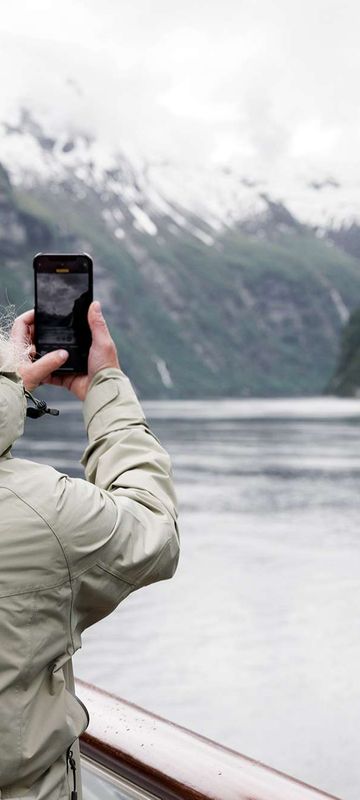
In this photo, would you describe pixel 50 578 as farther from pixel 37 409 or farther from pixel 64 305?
pixel 64 305

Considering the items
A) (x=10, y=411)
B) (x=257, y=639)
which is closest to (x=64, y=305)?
(x=10, y=411)

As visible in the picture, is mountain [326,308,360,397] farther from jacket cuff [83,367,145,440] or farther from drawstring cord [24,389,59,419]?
drawstring cord [24,389,59,419]

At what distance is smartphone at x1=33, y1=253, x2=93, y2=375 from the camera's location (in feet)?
6.71

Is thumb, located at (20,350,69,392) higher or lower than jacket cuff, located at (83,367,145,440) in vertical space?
higher

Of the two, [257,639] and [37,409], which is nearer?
[37,409]

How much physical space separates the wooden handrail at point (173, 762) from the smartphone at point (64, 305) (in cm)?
82

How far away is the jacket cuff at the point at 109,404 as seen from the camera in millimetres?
1841

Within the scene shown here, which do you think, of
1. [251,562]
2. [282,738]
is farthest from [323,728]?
[251,562]

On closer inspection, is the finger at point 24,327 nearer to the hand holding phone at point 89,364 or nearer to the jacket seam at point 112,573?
the hand holding phone at point 89,364

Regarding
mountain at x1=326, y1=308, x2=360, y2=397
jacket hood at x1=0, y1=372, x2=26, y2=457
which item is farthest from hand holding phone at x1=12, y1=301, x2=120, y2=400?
mountain at x1=326, y1=308, x2=360, y2=397

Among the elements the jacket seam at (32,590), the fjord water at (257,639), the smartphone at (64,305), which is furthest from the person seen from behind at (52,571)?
the fjord water at (257,639)

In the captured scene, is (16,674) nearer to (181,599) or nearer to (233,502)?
(181,599)

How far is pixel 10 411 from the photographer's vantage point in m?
1.55

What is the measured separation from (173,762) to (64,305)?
1042 millimetres
